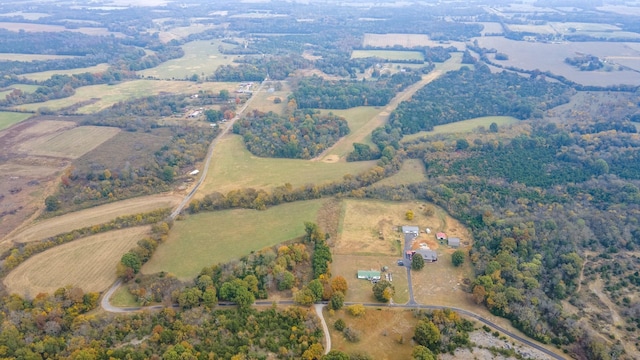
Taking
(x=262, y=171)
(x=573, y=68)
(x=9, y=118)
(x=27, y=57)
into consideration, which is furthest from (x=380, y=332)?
(x=27, y=57)

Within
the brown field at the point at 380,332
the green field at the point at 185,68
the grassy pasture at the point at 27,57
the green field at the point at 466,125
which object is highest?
the grassy pasture at the point at 27,57

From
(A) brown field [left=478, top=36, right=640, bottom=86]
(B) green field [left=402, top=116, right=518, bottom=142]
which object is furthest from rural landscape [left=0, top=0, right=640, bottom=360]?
(A) brown field [left=478, top=36, right=640, bottom=86]

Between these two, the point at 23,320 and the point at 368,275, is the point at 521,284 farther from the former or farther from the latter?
the point at 23,320

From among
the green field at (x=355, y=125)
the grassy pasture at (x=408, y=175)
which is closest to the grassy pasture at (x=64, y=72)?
the green field at (x=355, y=125)

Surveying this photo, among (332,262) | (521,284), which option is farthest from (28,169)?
(521,284)

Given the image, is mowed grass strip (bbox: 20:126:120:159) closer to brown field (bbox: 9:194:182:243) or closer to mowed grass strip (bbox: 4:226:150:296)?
brown field (bbox: 9:194:182:243)

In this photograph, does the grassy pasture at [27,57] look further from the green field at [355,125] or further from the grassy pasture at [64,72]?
the green field at [355,125]
